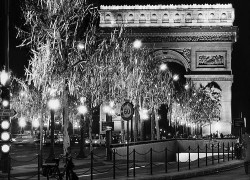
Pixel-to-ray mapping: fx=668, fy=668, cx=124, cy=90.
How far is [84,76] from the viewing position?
43625mm

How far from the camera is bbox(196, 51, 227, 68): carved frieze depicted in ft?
289

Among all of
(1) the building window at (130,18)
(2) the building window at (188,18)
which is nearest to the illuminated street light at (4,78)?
(1) the building window at (130,18)

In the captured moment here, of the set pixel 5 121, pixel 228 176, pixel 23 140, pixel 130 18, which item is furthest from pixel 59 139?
pixel 5 121

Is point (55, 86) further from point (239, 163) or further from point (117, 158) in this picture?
point (239, 163)

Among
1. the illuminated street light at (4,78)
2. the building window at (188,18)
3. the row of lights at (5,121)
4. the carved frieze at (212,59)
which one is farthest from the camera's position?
the building window at (188,18)

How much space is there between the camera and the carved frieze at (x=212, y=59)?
289ft

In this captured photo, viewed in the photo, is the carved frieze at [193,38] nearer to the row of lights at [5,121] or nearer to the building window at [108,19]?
the building window at [108,19]

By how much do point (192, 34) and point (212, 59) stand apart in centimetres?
436

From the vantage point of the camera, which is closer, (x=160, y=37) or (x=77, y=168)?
(x=77, y=168)

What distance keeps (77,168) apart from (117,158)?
9.17 meters

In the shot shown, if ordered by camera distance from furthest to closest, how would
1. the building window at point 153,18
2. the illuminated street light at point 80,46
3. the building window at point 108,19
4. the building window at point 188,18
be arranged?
the building window at point 153,18
the building window at point 108,19
the building window at point 188,18
the illuminated street light at point 80,46

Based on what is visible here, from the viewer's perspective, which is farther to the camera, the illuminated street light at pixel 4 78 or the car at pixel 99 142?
the car at pixel 99 142

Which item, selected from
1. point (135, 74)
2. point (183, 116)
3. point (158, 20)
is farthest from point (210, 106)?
point (135, 74)

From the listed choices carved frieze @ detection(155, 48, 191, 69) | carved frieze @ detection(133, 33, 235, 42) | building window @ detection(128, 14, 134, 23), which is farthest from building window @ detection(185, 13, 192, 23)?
building window @ detection(128, 14, 134, 23)
